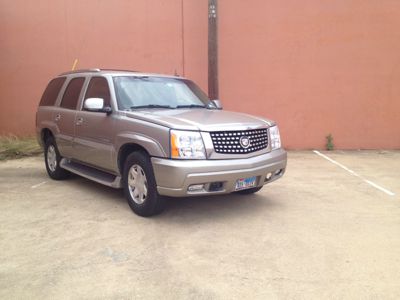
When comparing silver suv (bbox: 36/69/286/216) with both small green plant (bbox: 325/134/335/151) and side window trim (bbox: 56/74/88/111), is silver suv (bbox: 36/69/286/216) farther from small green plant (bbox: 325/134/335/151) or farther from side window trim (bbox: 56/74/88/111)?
small green plant (bbox: 325/134/335/151)

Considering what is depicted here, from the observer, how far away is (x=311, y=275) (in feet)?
11.4

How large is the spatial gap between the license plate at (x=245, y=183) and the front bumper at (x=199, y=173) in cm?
6

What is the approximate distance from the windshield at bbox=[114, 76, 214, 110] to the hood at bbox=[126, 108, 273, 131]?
244 millimetres

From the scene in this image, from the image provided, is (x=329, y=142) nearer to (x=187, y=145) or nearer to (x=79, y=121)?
(x=79, y=121)

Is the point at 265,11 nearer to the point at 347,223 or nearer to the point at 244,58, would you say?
the point at 244,58

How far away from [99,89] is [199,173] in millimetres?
2309

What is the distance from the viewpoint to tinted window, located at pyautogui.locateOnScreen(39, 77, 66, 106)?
7014 mm

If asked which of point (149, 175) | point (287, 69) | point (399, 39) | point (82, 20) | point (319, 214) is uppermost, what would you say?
point (82, 20)

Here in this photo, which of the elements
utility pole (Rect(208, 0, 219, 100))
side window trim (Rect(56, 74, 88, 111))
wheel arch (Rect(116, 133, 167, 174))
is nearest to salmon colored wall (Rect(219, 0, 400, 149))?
utility pole (Rect(208, 0, 219, 100))

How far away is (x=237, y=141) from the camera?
4746 mm

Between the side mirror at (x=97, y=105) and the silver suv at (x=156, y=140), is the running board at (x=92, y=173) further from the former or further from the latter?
the side mirror at (x=97, y=105)

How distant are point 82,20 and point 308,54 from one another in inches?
230

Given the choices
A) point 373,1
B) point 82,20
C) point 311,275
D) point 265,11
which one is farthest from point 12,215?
point 373,1

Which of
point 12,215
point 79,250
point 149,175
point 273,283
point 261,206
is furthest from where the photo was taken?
point 261,206
